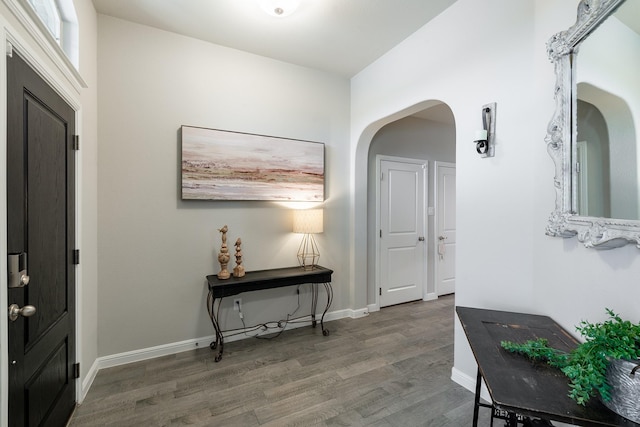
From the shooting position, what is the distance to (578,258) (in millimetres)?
1499

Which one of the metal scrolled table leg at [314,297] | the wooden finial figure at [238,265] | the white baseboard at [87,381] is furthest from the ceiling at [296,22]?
the white baseboard at [87,381]

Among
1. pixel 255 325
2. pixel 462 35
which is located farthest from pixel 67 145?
pixel 462 35

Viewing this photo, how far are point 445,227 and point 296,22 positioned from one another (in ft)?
11.4

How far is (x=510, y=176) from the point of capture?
1.88 metres

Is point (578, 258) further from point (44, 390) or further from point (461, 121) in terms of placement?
point (44, 390)

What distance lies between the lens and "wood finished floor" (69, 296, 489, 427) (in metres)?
1.85

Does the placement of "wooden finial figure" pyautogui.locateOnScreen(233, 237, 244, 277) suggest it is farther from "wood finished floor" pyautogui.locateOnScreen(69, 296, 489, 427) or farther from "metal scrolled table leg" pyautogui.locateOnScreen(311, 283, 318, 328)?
"metal scrolled table leg" pyautogui.locateOnScreen(311, 283, 318, 328)

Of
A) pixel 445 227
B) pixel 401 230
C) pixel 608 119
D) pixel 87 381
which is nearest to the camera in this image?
pixel 608 119

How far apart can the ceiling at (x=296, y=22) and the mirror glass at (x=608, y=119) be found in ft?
4.33

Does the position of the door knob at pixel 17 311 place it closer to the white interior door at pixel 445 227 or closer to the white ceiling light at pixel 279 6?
the white ceiling light at pixel 279 6

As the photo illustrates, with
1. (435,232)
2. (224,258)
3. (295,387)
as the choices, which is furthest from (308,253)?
(435,232)

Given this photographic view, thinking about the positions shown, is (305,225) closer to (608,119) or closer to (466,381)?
(466,381)

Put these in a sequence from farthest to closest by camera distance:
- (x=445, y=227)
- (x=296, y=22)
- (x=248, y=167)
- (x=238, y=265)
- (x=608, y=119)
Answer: (x=445, y=227), (x=248, y=167), (x=238, y=265), (x=296, y=22), (x=608, y=119)

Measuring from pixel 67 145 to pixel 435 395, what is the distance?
296 cm
